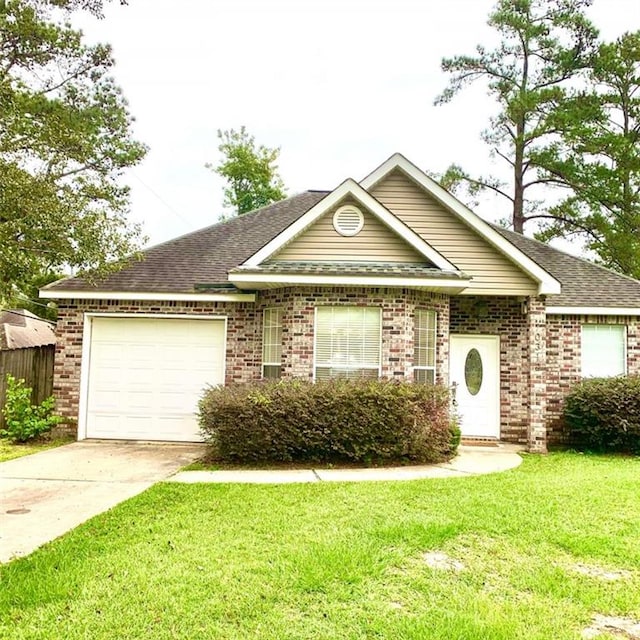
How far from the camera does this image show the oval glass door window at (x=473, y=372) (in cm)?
1144

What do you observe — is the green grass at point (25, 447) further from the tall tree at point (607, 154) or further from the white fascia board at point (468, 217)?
the tall tree at point (607, 154)

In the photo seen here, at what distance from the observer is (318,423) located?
830 centimetres

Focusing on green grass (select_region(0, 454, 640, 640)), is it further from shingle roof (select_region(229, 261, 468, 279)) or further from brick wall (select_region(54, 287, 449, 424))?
shingle roof (select_region(229, 261, 468, 279))

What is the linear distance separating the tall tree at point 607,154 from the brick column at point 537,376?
9.96 m

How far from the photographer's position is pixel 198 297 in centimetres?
1059

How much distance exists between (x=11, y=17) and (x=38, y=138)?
7.13m

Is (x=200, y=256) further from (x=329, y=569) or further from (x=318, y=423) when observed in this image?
(x=329, y=569)

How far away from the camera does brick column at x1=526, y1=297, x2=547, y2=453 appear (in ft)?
33.5

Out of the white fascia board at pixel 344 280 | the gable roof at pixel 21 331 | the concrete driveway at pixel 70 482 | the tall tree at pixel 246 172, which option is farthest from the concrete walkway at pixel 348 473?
the tall tree at pixel 246 172

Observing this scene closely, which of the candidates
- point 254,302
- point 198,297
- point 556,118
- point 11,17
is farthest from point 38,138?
point 556,118

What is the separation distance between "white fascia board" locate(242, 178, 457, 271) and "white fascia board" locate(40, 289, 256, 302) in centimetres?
129

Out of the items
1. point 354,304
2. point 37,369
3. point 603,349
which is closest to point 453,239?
point 354,304

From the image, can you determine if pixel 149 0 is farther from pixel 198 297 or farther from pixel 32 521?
pixel 32 521

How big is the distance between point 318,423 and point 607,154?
15658mm
